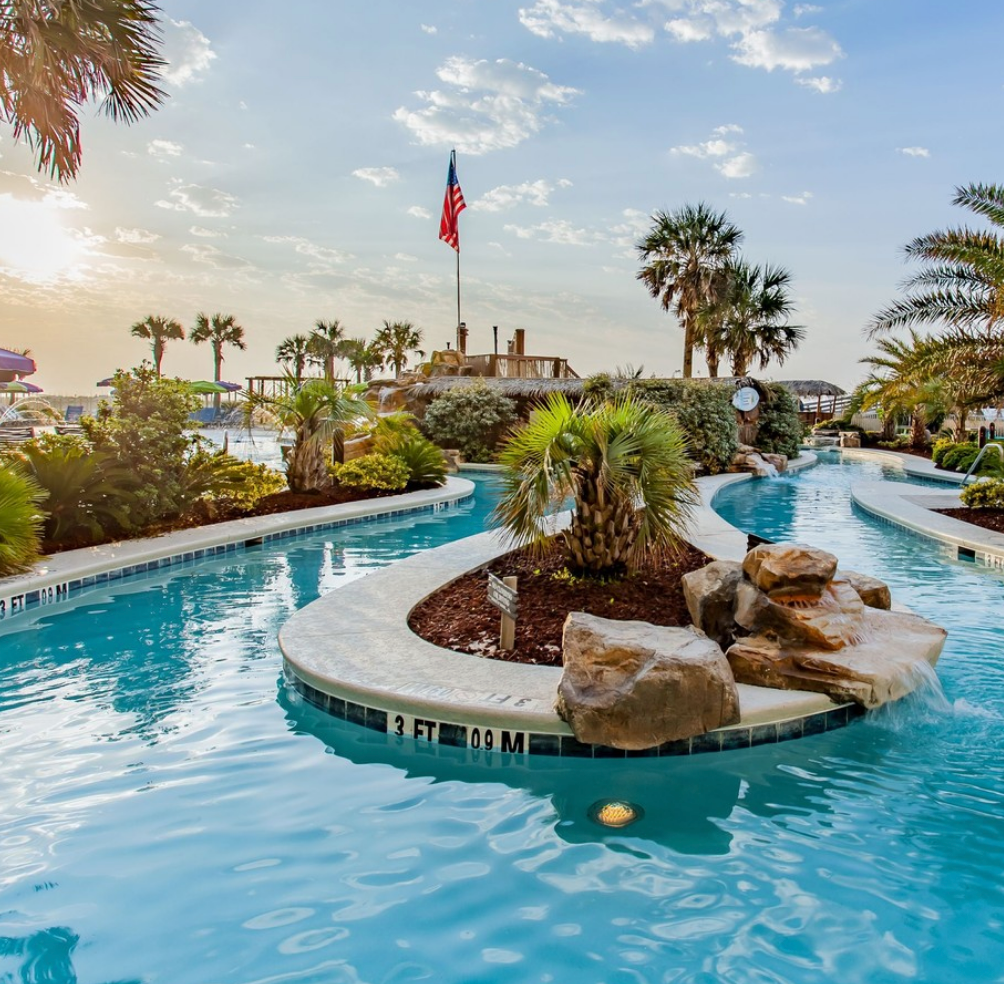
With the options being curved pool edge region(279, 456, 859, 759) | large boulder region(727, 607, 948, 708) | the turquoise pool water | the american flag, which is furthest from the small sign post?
the american flag

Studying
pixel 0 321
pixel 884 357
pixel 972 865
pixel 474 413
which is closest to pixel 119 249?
pixel 0 321

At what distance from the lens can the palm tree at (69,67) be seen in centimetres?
877

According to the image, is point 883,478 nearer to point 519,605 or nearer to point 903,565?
point 903,565

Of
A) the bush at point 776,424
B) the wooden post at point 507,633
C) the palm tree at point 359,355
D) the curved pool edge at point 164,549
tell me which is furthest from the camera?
the palm tree at point 359,355

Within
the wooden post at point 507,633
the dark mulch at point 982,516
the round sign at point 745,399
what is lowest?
the wooden post at point 507,633

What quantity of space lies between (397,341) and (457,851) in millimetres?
62693

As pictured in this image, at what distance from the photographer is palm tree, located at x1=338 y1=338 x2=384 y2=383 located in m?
62.2

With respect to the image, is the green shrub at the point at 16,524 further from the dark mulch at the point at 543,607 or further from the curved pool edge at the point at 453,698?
the dark mulch at the point at 543,607

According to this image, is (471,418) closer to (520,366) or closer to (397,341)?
(520,366)

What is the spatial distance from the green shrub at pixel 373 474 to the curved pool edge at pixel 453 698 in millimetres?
8766

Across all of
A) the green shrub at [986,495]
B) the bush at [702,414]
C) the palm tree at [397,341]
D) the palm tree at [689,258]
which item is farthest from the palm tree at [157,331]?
the green shrub at [986,495]

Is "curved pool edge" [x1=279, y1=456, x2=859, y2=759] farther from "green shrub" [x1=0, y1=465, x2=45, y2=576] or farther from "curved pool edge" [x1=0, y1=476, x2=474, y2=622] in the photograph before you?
"green shrub" [x1=0, y1=465, x2=45, y2=576]

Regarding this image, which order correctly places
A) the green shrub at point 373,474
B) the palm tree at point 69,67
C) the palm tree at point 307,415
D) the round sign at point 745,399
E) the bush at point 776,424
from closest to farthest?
the palm tree at point 69,67, the palm tree at point 307,415, the green shrub at point 373,474, the round sign at point 745,399, the bush at point 776,424

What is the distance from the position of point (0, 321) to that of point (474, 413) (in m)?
13.1
